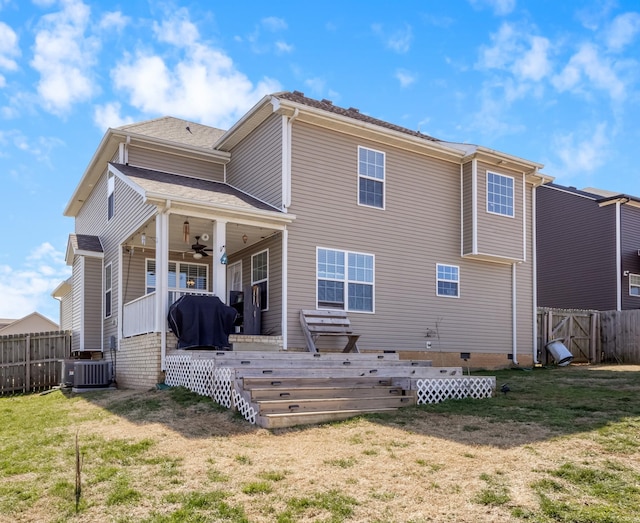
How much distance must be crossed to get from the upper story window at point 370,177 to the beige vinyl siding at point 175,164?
13.5 feet

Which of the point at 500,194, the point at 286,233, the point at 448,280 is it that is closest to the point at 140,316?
the point at 286,233

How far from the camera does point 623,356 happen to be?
18.2m

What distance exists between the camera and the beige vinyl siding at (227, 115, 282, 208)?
43.8 feet

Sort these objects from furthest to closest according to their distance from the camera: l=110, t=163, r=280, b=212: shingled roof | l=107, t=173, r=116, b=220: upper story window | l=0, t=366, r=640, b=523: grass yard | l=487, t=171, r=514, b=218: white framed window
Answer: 1. l=487, t=171, r=514, b=218: white framed window
2. l=107, t=173, r=116, b=220: upper story window
3. l=110, t=163, r=280, b=212: shingled roof
4. l=0, t=366, r=640, b=523: grass yard

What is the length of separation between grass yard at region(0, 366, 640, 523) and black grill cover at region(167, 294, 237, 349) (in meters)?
2.40

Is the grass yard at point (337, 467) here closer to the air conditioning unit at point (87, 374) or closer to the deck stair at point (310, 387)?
the deck stair at point (310, 387)

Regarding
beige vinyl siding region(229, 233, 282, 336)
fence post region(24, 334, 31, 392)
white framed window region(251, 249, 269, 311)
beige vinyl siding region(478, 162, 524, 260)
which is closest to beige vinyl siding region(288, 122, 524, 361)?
beige vinyl siding region(229, 233, 282, 336)

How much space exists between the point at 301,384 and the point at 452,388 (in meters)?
2.54

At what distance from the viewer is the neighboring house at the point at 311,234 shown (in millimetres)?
12836

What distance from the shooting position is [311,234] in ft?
43.9

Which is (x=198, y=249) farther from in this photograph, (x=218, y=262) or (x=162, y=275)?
(x=162, y=275)

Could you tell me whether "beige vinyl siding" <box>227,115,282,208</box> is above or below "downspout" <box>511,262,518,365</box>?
above

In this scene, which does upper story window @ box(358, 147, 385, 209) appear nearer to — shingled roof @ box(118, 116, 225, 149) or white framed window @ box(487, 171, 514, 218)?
white framed window @ box(487, 171, 514, 218)

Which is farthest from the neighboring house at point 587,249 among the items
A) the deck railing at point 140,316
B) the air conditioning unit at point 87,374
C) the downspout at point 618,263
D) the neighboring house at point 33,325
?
the neighboring house at point 33,325
